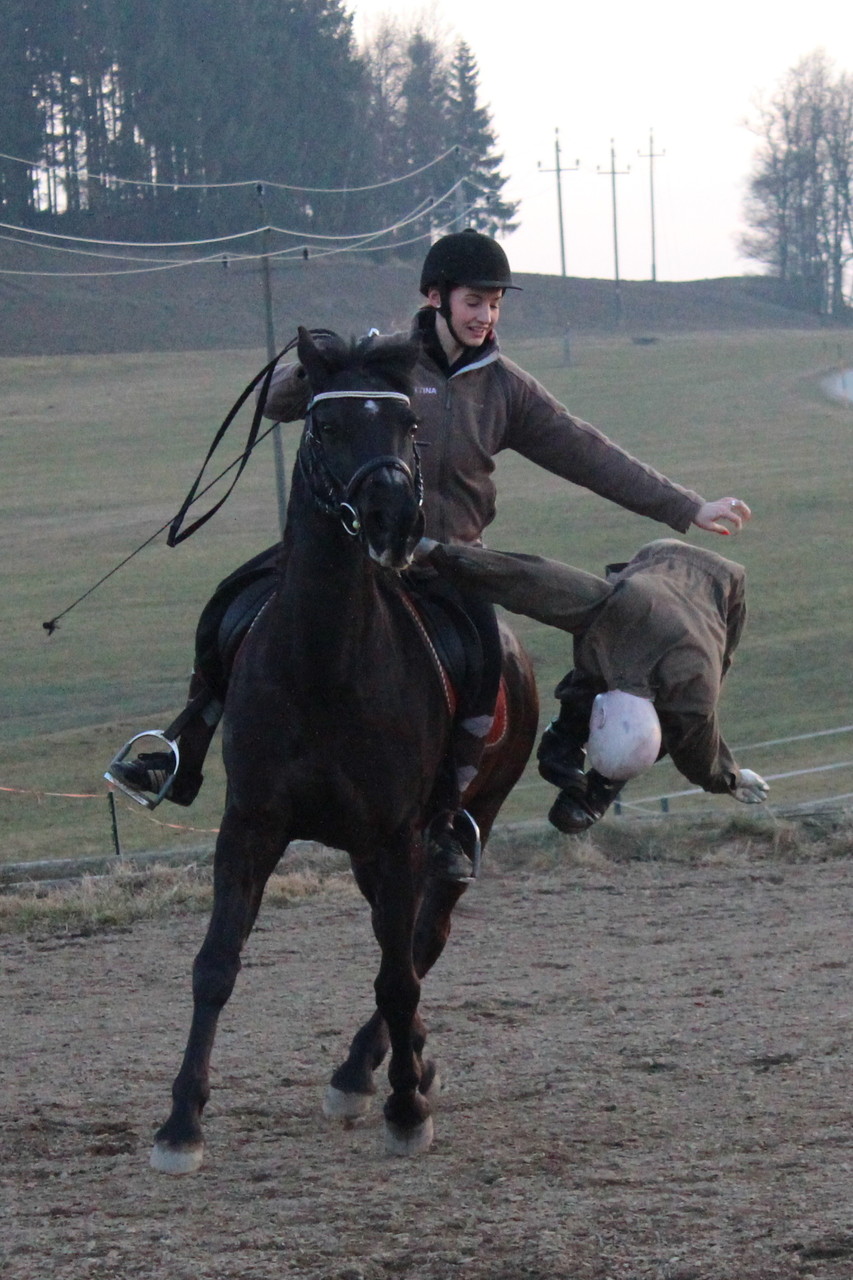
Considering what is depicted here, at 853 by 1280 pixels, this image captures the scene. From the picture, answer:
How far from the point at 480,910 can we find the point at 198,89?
66285 mm

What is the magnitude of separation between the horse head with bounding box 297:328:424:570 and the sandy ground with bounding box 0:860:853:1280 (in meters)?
1.89

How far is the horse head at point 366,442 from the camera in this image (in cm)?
398

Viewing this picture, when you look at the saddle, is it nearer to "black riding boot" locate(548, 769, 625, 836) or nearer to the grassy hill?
"black riding boot" locate(548, 769, 625, 836)

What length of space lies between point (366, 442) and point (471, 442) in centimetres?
115

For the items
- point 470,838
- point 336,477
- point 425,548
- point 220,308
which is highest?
point 220,308

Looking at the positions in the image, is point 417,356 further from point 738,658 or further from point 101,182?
point 101,182

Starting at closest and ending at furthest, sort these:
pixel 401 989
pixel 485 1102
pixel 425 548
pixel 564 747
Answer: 1. pixel 425 548
2. pixel 401 989
3. pixel 485 1102
4. pixel 564 747

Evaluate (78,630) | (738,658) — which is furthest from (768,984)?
(78,630)

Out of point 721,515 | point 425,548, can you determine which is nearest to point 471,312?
point 425,548

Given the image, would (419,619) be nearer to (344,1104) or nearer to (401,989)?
(401,989)

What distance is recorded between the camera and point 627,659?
5465 mm

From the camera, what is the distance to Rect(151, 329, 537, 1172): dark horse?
435cm

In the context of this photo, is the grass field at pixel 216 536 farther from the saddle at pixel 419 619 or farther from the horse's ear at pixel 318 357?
the horse's ear at pixel 318 357

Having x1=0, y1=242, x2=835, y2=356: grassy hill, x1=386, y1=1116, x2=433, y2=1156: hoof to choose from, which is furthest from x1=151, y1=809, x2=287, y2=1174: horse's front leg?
x1=0, y1=242, x2=835, y2=356: grassy hill
